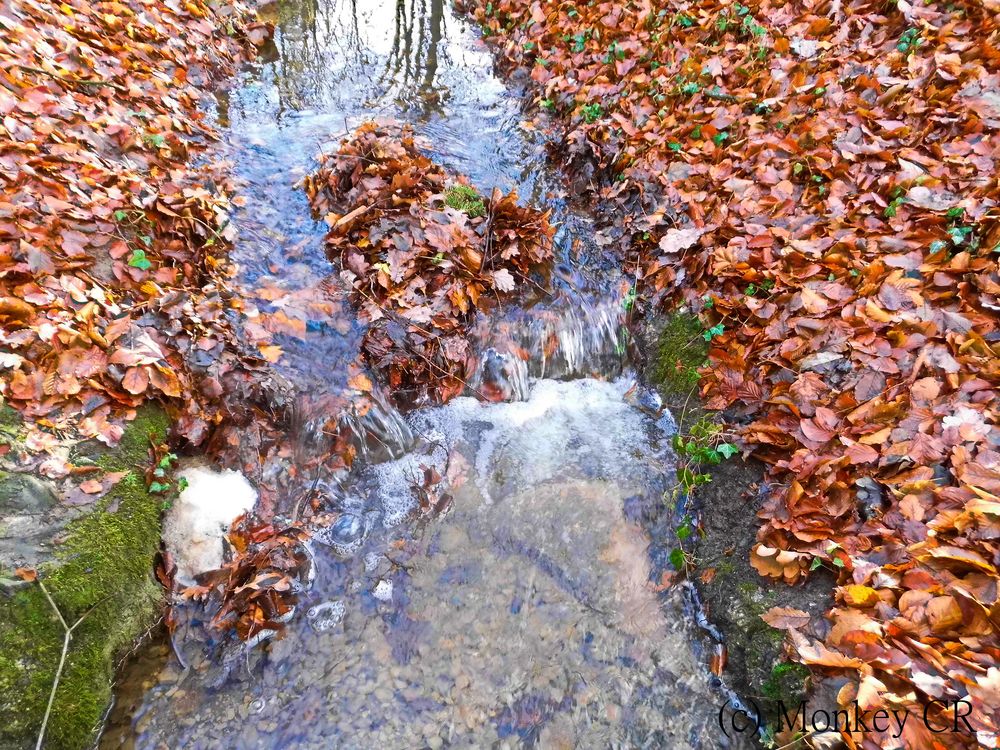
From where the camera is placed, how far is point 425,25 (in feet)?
30.4

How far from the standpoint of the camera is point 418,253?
Answer: 185 inches

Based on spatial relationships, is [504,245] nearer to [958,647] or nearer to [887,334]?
[887,334]

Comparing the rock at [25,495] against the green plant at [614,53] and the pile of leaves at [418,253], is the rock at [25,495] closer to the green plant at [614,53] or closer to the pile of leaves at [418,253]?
the pile of leaves at [418,253]

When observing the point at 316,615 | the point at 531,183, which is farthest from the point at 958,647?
the point at 531,183

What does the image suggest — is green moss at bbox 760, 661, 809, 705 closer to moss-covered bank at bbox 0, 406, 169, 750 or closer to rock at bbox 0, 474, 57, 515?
moss-covered bank at bbox 0, 406, 169, 750

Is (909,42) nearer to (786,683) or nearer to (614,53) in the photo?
(614,53)

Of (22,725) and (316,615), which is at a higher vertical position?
(22,725)

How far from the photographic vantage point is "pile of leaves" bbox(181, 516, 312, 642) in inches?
125

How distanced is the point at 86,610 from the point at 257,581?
841mm

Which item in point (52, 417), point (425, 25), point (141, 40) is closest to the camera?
point (52, 417)

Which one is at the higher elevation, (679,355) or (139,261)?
(139,261)

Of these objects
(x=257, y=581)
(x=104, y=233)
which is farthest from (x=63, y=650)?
(x=104, y=233)

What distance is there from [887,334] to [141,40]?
26.6 ft

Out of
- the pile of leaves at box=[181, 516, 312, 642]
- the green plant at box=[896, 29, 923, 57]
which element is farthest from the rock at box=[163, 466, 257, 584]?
the green plant at box=[896, 29, 923, 57]
